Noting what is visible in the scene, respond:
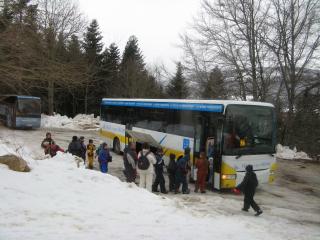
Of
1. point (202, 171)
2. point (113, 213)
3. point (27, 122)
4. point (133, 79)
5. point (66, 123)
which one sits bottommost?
point (113, 213)

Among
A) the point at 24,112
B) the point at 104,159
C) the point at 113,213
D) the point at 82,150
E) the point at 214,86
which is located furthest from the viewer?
the point at 24,112

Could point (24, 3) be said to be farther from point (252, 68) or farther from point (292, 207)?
point (252, 68)

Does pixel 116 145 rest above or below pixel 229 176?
above

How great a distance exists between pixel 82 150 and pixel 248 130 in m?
6.53

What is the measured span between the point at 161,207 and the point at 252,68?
20167mm

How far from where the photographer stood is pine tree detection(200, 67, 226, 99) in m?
28.4

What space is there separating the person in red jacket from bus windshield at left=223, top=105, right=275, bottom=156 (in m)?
0.73

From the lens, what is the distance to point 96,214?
24.8 ft

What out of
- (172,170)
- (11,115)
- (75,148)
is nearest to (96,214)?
(172,170)

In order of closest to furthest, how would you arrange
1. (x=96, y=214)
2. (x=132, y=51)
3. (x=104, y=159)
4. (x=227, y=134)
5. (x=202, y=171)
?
(x=96, y=214), (x=227, y=134), (x=202, y=171), (x=104, y=159), (x=132, y=51)

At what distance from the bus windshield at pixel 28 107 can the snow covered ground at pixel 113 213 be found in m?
21.3

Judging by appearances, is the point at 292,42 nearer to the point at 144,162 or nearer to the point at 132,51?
the point at 144,162

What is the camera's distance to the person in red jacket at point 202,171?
40.9 ft

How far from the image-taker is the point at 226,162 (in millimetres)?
12305
